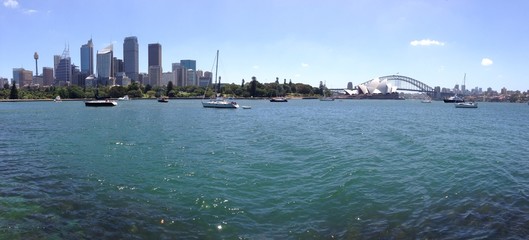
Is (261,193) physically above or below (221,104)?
below

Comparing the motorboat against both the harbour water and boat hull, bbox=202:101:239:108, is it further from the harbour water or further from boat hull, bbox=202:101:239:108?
the harbour water

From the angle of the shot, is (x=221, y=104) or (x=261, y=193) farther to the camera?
(x=221, y=104)

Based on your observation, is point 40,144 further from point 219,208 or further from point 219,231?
point 219,231

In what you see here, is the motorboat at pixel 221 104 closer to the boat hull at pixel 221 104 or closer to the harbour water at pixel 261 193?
the boat hull at pixel 221 104

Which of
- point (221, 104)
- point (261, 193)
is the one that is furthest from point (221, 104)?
point (261, 193)

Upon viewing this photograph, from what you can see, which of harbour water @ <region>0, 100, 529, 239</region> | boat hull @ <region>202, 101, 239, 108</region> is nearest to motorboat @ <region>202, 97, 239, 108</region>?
boat hull @ <region>202, 101, 239, 108</region>

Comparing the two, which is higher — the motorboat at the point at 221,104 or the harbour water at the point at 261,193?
the motorboat at the point at 221,104

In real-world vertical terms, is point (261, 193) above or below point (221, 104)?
below

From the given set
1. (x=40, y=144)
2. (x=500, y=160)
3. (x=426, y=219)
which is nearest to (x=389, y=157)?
(x=500, y=160)

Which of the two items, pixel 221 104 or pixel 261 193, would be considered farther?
pixel 221 104

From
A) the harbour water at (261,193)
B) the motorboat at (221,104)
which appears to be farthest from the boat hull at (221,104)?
the harbour water at (261,193)

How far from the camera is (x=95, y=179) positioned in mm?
16438

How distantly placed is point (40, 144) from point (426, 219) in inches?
1062

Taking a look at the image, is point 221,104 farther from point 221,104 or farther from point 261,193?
point 261,193
